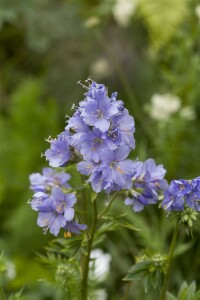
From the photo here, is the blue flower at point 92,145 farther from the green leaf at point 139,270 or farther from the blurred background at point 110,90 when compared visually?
the blurred background at point 110,90

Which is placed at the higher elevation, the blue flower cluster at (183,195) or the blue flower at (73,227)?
the blue flower cluster at (183,195)

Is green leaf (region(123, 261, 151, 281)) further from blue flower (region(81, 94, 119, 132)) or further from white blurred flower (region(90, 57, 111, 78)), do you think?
white blurred flower (region(90, 57, 111, 78))

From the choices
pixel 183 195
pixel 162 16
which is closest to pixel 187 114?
pixel 162 16

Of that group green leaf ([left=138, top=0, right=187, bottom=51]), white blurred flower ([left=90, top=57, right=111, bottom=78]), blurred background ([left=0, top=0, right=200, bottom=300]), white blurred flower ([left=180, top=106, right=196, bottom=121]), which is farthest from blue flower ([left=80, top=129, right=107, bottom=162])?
white blurred flower ([left=90, top=57, right=111, bottom=78])

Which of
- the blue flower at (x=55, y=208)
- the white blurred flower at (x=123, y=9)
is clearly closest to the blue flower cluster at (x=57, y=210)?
the blue flower at (x=55, y=208)

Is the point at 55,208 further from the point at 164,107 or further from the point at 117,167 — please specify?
the point at 164,107

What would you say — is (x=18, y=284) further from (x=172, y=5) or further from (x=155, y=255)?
(x=172, y=5)
